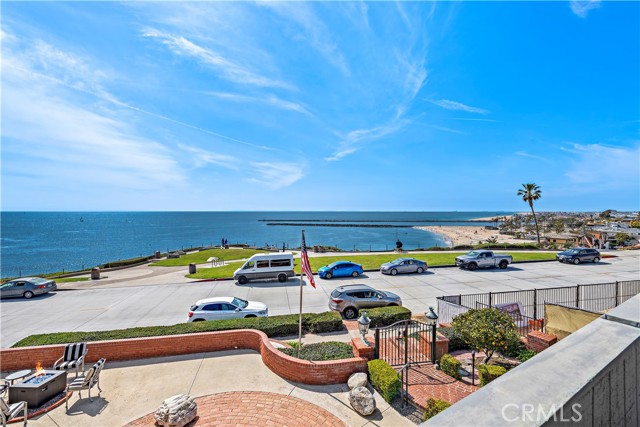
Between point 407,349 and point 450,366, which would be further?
point 407,349

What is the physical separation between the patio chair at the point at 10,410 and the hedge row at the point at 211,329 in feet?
11.0

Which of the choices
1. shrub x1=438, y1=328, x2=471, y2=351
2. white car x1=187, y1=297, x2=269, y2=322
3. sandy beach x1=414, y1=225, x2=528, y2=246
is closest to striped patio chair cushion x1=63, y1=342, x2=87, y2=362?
white car x1=187, y1=297, x2=269, y2=322

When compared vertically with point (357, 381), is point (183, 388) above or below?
below

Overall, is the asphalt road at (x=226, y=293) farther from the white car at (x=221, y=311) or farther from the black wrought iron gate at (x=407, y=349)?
the black wrought iron gate at (x=407, y=349)

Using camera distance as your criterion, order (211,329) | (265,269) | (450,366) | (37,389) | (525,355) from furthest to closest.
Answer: (265,269) < (211,329) < (525,355) < (450,366) < (37,389)

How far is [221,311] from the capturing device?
1309 cm

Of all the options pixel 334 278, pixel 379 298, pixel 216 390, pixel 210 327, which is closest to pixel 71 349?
pixel 210 327

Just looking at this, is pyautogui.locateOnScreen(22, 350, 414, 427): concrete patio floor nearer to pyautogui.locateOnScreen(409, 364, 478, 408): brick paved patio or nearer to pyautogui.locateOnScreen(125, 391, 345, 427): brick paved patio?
pyautogui.locateOnScreen(125, 391, 345, 427): brick paved patio

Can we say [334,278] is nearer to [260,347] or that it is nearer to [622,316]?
[260,347]

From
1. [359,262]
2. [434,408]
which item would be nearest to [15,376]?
[434,408]

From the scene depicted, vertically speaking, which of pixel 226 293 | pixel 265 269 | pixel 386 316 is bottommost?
pixel 226 293

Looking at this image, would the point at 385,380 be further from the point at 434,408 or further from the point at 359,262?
the point at 359,262

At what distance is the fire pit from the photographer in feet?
24.7

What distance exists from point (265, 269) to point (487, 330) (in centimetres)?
1606
